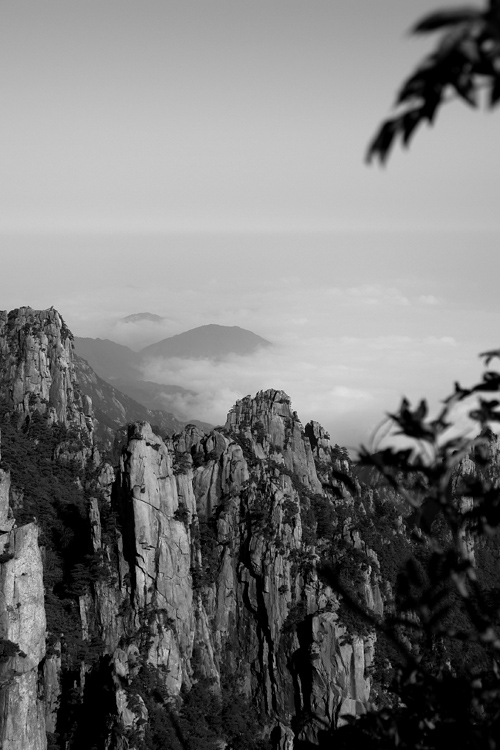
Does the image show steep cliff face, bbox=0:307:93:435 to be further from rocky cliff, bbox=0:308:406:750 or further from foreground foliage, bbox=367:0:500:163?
foreground foliage, bbox=367:0:500:163

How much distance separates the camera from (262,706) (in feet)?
194

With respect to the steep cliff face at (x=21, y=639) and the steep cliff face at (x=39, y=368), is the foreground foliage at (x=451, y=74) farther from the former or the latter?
the steep cliff face at (x=39, y=368)

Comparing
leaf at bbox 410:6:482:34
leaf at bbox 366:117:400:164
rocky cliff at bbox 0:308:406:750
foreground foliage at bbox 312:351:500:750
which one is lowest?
foreground foliage at bbox 312:351:500:750

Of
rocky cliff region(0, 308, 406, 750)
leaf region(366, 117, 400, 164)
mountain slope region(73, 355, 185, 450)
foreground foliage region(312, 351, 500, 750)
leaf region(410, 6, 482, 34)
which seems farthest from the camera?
mountain slope region(73, 355, 185, 450)

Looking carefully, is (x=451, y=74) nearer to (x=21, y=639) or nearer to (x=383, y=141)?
(x=383, y=141)

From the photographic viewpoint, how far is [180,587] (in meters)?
56.8

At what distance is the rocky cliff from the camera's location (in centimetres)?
4528

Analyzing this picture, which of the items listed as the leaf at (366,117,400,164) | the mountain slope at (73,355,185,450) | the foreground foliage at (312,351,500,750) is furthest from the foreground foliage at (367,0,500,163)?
the mountain slope at (73,355,185,450)

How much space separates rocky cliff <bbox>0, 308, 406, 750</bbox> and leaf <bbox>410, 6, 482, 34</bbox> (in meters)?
40.6

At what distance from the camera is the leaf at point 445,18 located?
4.06 m

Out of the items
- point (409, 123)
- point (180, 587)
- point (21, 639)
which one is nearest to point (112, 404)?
point (180, 587)

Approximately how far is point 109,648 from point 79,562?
826cm

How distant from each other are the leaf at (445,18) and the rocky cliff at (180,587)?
1598 inches

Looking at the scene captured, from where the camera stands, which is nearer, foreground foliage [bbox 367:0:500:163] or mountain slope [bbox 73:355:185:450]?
foreground foliage [bbox 367:0:500:163]
